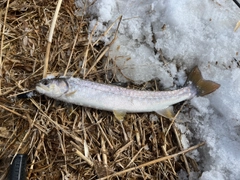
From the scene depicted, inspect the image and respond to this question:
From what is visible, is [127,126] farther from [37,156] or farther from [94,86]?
[37,156]

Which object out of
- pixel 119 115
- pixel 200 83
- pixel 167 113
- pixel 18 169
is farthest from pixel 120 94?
pixel 18 169

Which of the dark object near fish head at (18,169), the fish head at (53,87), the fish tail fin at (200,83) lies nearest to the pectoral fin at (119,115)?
the fish head at (53,87)

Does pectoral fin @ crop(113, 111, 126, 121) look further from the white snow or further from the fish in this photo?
the white snow

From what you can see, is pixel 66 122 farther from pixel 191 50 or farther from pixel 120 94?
pixel 191 50

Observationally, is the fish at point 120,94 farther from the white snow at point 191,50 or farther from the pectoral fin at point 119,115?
the white snow at point 191,50

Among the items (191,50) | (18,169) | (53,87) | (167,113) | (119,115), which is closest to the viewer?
(18,169)

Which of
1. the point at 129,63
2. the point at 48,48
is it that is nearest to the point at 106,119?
the point at 129,63

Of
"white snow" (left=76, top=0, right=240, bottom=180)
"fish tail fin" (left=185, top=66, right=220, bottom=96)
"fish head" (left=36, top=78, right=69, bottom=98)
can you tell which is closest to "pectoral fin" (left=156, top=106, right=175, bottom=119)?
"white snow" (left=76, top=0, right=240, bottom=180)
